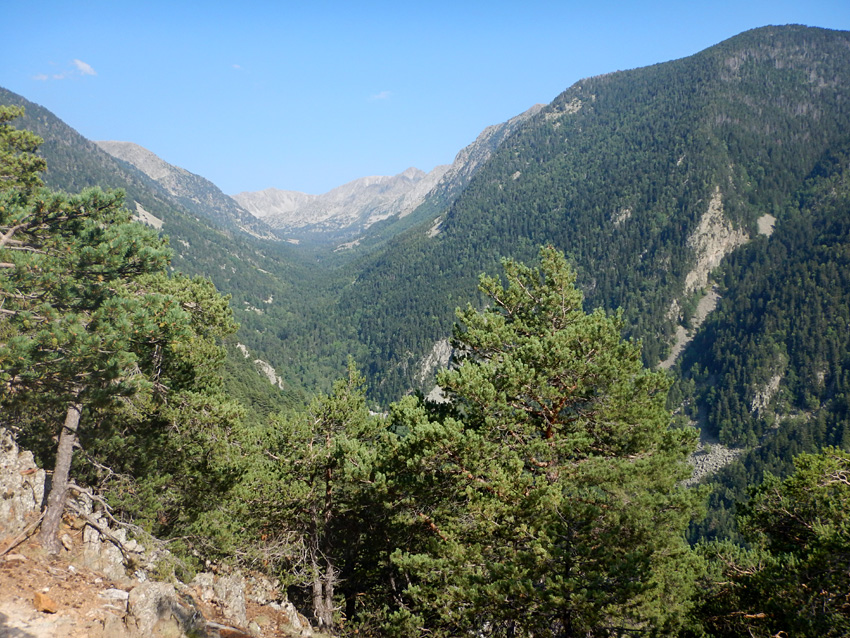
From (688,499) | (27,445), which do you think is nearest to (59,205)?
(27,445)

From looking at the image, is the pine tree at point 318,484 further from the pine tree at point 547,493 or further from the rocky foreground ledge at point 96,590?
the pine tree at point 547,493

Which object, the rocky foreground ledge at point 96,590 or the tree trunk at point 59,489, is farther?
the tree trunk at point 59,489

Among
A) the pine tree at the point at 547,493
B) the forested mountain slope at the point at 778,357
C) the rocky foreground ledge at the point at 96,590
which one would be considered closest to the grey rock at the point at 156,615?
the rocky foreground ledge at the point at 96,590

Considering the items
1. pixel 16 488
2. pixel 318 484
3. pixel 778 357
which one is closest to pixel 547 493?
pixel 318 484

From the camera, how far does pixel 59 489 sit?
1183 cm

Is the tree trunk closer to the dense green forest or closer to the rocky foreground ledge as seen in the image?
the dense green forest

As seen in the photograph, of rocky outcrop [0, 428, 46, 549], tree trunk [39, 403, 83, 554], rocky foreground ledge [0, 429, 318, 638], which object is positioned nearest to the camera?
rocky foreground ledge [0, 429, 318, 638]

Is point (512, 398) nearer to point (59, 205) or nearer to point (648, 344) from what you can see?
point (59, 205)

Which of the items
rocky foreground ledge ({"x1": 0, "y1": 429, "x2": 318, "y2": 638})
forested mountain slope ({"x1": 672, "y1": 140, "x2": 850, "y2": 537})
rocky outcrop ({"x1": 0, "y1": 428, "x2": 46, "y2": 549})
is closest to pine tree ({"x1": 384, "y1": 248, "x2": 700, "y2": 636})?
rocky foreground ledge ({"x1": 0, "y1": 429, "x2": 318, "y2": 638})

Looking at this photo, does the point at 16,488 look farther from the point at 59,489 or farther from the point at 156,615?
the point at 156,615

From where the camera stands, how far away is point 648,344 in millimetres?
171000

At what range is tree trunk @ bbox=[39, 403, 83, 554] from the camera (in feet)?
37.8

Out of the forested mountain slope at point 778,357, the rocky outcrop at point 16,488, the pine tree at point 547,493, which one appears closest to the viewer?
the rocky outcrop at point 16,488

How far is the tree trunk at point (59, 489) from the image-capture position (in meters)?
11.5
